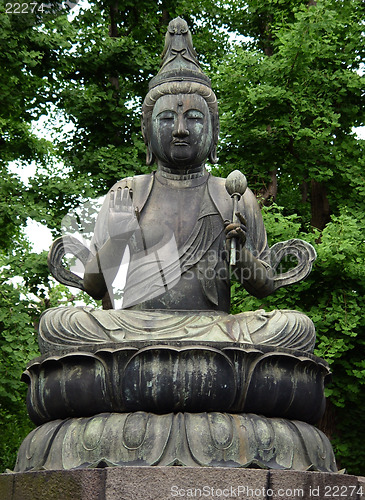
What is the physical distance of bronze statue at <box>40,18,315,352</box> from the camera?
22.2 feet

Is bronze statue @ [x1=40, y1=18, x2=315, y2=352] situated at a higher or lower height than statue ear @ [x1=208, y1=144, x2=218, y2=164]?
lower

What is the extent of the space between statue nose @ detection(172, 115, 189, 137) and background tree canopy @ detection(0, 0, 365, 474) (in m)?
4.75

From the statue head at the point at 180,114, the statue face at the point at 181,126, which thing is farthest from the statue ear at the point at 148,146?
the statue face at the point at 181,126

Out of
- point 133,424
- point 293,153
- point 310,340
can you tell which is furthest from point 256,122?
point 133,424

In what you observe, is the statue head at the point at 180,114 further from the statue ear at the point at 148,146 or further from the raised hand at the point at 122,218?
the raised hand at the point at 122,218

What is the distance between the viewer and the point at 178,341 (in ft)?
20.5

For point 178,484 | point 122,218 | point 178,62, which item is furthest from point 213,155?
point 178,484

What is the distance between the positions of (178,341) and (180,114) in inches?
95.1

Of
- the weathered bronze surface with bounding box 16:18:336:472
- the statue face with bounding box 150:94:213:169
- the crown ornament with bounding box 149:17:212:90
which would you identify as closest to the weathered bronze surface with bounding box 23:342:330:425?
the weathered bronze surface with bounding box 16:18:336:472

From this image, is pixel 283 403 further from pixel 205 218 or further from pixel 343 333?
pixel 343 333

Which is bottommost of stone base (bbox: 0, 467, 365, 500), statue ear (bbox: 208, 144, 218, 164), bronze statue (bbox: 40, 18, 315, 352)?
stone base (bbox: 0, 467, 365, 500)

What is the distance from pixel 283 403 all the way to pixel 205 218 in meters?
1.93

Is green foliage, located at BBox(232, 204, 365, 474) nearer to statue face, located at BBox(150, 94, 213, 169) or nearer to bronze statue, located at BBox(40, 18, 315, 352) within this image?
bronze statue, located at BBox(40, 18, 315, 352)

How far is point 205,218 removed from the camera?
775 centimetres
